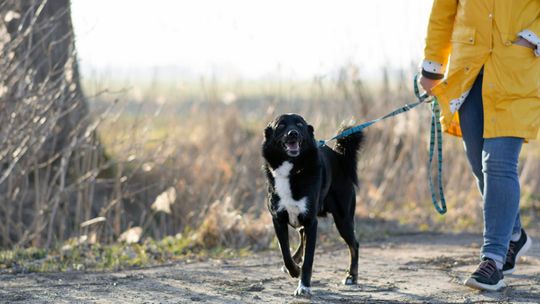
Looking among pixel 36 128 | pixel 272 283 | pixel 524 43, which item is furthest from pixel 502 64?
pixel 36 128

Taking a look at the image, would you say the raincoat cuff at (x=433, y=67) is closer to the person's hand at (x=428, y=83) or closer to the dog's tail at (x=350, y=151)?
the person's hand at (x=428, y=83)

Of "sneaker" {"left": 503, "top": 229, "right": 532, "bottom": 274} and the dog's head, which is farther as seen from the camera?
"sneaker" {"left": 503, "top": 229, "right": 532, "bottom": 274}

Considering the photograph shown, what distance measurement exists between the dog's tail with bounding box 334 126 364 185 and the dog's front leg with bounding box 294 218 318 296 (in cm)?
61

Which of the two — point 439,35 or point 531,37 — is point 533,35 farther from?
point 439,35

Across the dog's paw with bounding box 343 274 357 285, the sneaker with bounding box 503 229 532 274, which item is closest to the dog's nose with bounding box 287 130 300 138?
the dog's paw with bounding box 343 274 357 285

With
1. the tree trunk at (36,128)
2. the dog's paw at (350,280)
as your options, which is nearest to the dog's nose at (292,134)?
the dog's paw at (350,280)

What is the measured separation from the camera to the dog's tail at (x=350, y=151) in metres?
5.52

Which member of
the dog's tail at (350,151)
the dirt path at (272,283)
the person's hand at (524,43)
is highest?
the person's hand at (524,43)

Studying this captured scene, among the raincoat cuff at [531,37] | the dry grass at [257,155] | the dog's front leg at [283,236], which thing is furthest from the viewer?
the dry grass at [257,155]

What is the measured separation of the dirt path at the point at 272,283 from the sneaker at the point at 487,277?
0.04 meters

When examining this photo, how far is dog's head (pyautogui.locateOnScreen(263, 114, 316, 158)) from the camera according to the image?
4910mm

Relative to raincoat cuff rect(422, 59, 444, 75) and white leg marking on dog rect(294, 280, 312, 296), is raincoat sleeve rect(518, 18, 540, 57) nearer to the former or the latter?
raincoat cuff rect(422, 59, 444, 75)

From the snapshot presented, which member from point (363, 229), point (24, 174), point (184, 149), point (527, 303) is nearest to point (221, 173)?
point (184, 149)

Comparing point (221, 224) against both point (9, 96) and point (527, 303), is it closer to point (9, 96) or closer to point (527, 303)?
point (9, 96)
